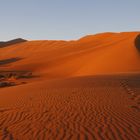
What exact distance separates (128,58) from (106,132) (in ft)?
97.4

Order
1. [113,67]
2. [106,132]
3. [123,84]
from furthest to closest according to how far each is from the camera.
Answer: [113,67] → [123,84] → [106,132]

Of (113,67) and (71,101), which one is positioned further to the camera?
(113,67)

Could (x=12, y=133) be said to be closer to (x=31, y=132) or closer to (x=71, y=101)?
(x=31, y=132)

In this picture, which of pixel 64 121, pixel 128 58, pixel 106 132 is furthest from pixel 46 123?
pixel 128 58

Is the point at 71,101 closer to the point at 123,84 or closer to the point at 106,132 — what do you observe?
the point at 106,132

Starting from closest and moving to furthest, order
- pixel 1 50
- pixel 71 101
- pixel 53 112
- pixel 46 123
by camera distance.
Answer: pixel 46 123 → pixel 53 112 → pixel 71 101 → pixel 1 50

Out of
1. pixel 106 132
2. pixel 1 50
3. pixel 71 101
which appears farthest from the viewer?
pixel 1 50

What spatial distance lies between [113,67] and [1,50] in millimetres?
70223

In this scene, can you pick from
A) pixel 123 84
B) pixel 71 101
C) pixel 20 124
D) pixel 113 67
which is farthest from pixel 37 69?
pixel 20 124

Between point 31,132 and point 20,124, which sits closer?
point 31,132

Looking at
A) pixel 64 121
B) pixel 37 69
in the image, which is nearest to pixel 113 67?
pixel 37 69

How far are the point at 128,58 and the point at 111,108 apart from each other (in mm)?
26838

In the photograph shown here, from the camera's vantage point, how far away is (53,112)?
9.82 m

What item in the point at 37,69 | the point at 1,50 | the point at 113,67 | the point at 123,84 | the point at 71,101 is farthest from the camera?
the point at 1,50
